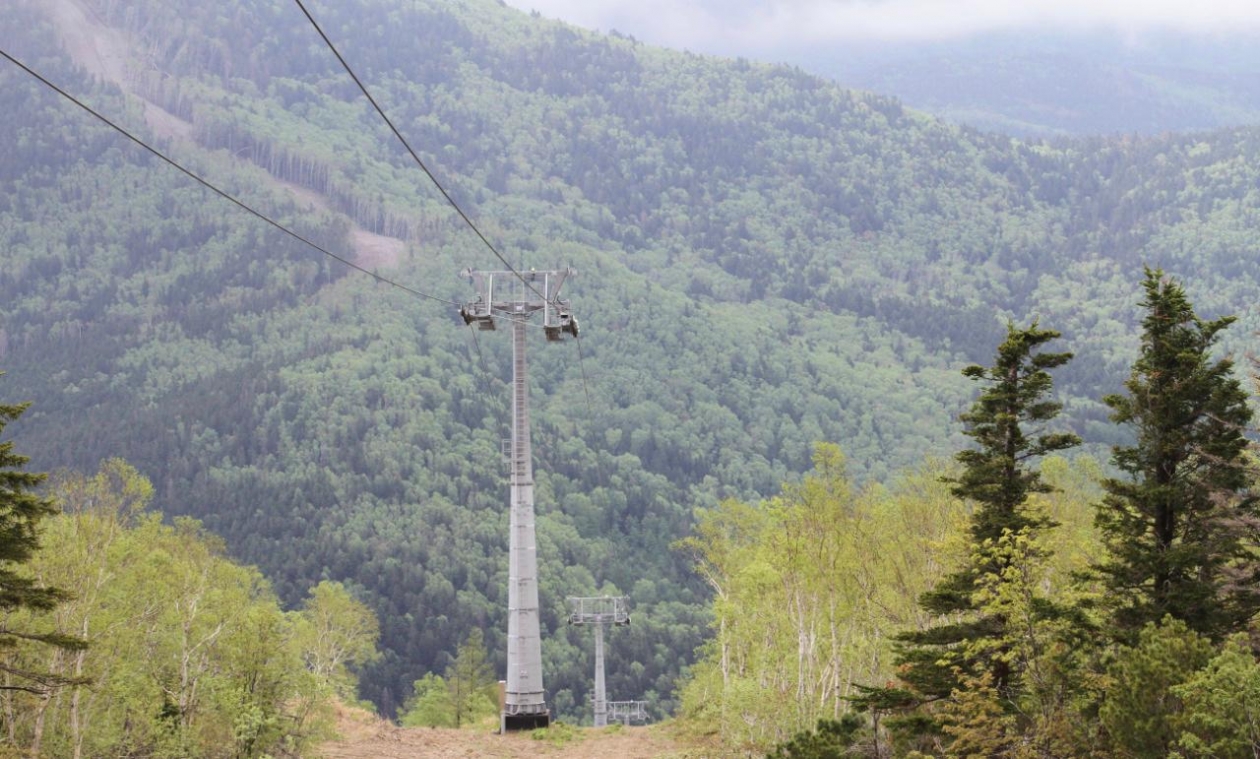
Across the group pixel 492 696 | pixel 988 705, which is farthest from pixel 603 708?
pixel 988 705

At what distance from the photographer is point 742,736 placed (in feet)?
139

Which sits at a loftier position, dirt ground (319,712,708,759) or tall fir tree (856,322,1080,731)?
tall fir tree (856,322,1080,731)

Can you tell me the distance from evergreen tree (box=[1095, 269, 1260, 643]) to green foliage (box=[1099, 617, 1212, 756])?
288 centimetres

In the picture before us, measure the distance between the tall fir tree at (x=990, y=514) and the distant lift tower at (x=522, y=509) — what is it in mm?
16597

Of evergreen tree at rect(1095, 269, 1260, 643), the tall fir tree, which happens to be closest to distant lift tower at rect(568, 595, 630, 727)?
the tall fir tree

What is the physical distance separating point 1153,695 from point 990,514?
664cm

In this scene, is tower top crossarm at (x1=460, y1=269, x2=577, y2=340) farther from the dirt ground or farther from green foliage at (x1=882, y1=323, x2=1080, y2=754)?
green foliage at (x1=882, y1=323, x2=1080, y2=754)

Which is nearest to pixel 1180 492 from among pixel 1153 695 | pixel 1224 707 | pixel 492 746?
pixel 1153 695

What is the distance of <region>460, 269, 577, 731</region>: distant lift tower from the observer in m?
44.2

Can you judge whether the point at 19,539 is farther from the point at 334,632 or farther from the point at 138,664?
the point at 334,632

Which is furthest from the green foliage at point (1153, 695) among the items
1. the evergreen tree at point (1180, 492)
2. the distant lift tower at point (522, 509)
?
the distant lift tower at point (522, 509)

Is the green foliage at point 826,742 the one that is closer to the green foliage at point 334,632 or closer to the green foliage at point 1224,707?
the green foliage at point 1224,707

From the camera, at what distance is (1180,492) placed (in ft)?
90.1

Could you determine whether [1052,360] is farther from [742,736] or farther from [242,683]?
[242,683]
